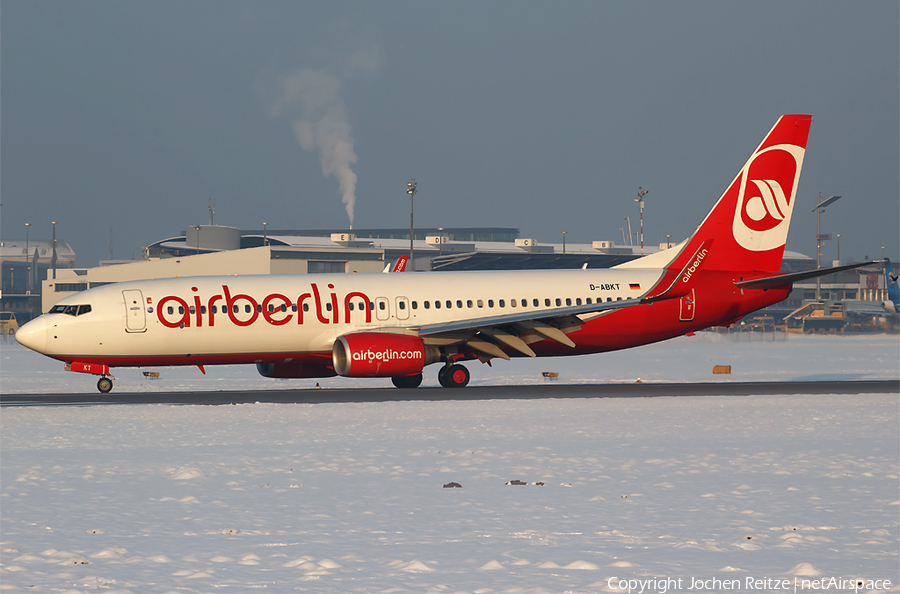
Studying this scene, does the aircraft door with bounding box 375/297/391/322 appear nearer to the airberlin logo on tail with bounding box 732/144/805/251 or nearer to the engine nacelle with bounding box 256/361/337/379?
the engine nacelle with bounding box 256/361/337/379

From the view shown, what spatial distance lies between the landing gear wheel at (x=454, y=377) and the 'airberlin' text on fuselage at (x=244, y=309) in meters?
3.64

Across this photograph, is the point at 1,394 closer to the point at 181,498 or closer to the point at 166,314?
the point at 166,314

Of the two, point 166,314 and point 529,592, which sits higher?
point 166,314

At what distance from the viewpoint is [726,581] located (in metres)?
9.03

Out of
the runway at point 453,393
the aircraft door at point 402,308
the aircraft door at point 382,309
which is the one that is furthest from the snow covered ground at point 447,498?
the aircraft door at point 402,308

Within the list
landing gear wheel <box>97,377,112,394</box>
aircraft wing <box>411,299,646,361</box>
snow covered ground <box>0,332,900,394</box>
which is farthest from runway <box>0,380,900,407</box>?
snow covered ground <box>0,332,900,394</box>

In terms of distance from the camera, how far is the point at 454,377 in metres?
31.8

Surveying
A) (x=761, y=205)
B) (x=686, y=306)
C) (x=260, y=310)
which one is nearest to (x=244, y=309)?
(x=260, y=310)

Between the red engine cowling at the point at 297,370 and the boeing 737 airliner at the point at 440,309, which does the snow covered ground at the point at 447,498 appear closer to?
the boeing 737 airliner at the point at 440,309

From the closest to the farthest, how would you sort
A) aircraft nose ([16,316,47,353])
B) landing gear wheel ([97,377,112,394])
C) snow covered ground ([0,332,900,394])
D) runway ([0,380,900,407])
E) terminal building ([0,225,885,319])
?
runway ([0,380,900,407]) → aircraft nose ([16,316,47,353]) → landing gear wheel ([97,377,112,394]) → snow covered ground ([0,332,900,394]) → terminal building ([0,225,885,319])

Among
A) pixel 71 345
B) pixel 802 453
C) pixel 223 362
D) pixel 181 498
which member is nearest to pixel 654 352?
pixel 223 362

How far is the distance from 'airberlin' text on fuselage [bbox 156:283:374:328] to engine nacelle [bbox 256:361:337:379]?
2065mm

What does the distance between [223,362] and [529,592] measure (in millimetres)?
23631

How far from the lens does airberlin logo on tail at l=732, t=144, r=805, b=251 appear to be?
3578 centimetres
